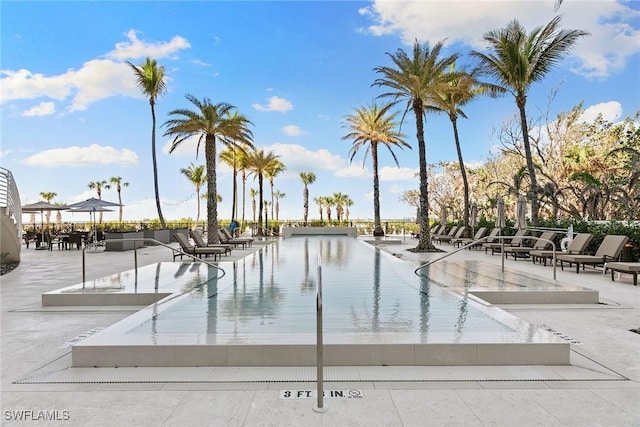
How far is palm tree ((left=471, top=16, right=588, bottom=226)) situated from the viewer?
16.7 m

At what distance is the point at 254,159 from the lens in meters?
34.6

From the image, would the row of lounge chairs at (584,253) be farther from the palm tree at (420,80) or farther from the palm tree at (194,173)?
the palm tree at (194,173)

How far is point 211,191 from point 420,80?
9565 mm

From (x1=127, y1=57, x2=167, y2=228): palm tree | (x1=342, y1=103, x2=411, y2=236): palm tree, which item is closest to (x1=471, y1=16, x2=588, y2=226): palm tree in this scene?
(x1=342, y1=103, x2=411, y2=236): palm tree

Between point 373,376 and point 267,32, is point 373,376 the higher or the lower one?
the lower one

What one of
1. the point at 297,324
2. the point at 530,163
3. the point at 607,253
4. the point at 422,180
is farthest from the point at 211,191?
the point at 297,324

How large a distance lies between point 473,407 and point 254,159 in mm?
32276

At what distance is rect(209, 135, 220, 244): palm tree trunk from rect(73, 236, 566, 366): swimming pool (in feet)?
30.4

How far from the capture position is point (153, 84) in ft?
89.5

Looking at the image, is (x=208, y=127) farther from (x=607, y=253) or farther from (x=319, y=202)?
(x=319, y=202)

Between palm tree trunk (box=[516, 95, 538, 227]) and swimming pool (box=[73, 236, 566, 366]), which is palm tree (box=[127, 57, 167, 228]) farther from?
swimming pool (box=[73, 236, 566, 366])

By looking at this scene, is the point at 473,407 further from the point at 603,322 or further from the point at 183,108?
the point at 183,108

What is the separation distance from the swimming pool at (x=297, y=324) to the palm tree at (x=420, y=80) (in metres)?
9.45

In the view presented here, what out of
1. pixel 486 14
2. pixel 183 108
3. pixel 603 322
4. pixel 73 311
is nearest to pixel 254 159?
pixel 183 108
